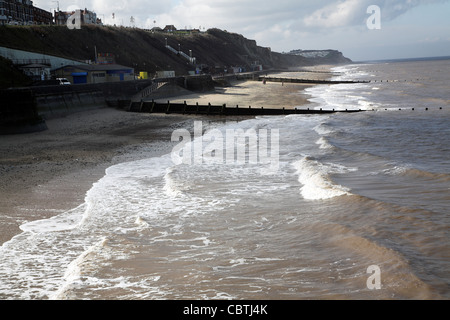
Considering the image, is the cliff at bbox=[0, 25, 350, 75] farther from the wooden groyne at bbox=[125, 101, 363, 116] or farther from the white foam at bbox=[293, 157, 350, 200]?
the white foam at bbox=[293, 157, 350, 200]

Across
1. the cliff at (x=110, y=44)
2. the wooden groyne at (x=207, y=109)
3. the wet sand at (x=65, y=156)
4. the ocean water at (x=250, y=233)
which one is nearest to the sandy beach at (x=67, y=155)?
the wet sand at (x=65, y=156)

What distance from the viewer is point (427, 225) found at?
1130 centimetres

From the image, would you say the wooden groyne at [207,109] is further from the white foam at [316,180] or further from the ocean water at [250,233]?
the white foam at [316,180]

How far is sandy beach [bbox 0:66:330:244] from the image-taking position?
1356 centimetres

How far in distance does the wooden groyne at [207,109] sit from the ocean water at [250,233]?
57.5 ft

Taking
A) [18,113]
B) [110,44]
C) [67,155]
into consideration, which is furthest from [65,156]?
[110,44]

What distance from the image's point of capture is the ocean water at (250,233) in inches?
331

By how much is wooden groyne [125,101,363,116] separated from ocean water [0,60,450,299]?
17.5 metres

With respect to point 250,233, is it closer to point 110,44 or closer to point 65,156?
point 65,156

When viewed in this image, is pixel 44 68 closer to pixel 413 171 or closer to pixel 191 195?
pixel 191 195

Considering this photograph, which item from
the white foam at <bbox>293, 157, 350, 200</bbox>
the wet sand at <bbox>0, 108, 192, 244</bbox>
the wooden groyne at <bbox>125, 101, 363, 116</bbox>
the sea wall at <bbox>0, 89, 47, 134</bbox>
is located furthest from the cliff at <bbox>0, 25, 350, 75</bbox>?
the white foam at <bbox>293, 157, 350, 200</bbox>

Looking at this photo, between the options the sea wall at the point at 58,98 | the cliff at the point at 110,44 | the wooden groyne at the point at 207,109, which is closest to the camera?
the sea wall at the point at 58,98

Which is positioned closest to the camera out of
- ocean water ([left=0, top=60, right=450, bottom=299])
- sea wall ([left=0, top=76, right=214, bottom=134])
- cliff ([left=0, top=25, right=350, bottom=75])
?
ocean water ([left=0, top=60, right=450, bottom=299])

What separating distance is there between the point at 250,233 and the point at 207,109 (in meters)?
30.3
